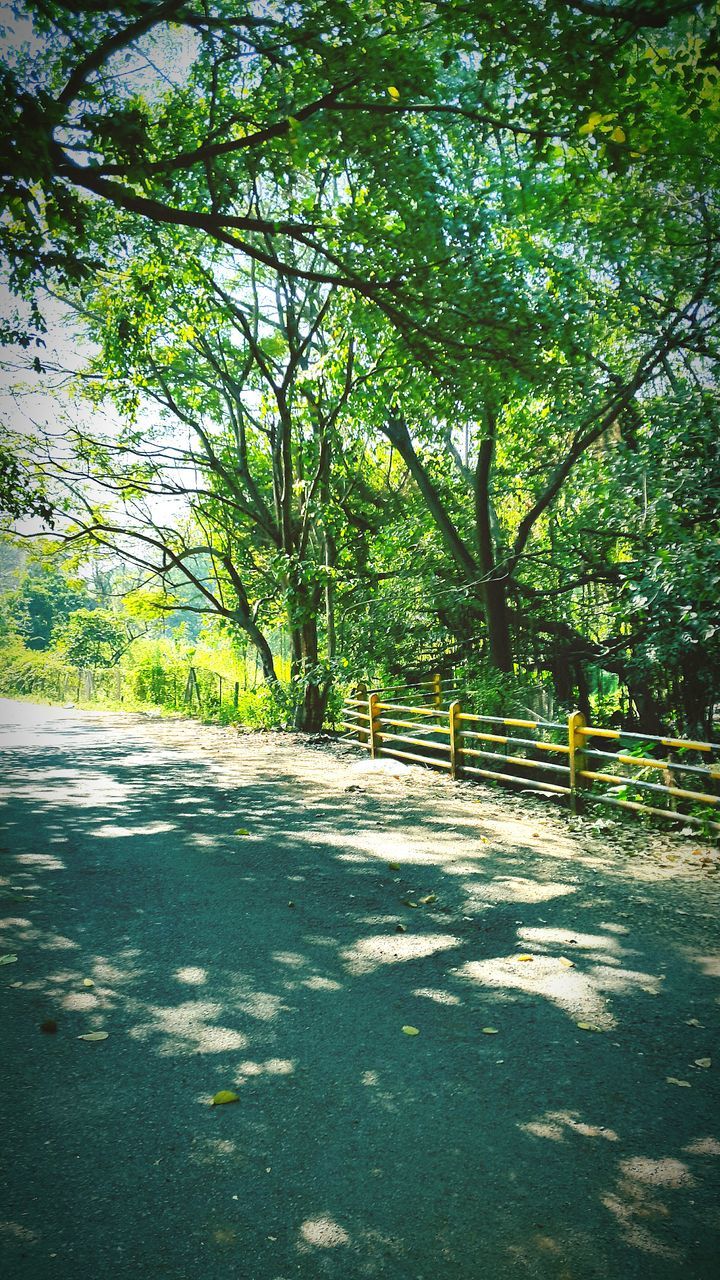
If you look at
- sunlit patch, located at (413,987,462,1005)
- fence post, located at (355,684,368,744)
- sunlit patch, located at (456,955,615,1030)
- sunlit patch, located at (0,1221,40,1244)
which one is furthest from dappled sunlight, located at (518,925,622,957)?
fence post, located at (355,684,368,744)

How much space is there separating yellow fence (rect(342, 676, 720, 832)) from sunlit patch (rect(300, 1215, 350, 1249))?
4936 millimetres

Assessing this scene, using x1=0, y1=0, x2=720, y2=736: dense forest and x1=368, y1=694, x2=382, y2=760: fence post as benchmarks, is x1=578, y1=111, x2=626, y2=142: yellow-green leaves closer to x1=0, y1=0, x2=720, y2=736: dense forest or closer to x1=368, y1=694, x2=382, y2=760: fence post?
x1=0, y1=0, x2=720, y2=736: dense forest

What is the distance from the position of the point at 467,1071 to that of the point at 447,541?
13640mm

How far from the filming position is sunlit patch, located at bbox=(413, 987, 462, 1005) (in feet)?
15.2

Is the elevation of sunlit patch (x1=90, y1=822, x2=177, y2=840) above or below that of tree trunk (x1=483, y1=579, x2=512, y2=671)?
below

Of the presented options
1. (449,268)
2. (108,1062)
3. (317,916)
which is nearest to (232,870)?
(317,916)

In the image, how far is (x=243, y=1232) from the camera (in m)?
2.85

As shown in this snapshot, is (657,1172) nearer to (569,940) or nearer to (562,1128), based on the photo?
(562,1128)

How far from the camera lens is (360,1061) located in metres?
4.00

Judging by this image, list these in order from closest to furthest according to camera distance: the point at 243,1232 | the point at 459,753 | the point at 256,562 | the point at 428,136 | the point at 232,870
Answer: the point at 243,1232
the point at 232,870
the point at 428,136
the point at 459,753
the point at 256,562

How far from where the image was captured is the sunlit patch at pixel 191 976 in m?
4.87

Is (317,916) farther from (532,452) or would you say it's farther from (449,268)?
(532,452)

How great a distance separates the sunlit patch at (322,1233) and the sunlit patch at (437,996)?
1.81m

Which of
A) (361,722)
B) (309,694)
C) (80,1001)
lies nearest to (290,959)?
(80,1001)
